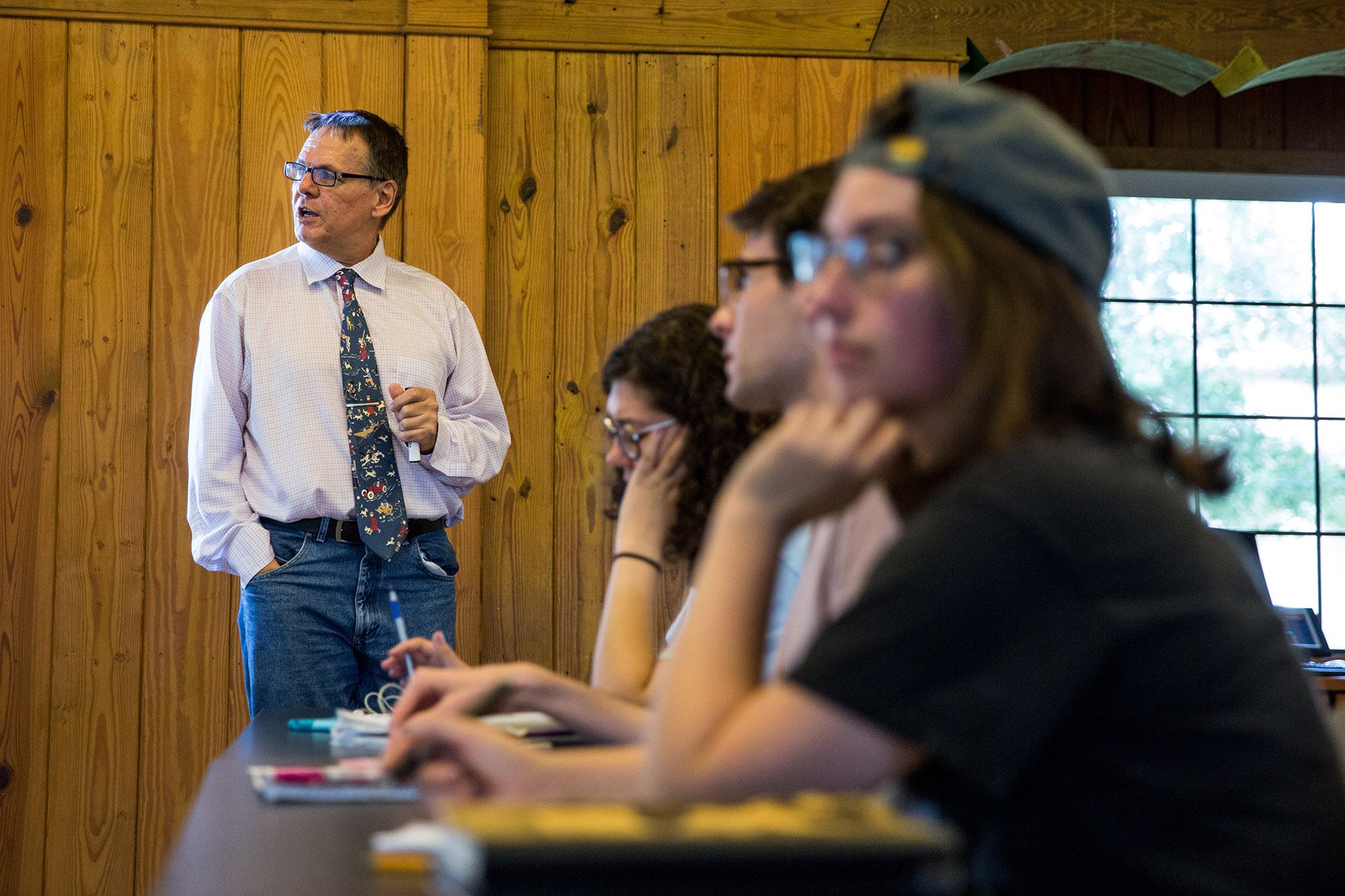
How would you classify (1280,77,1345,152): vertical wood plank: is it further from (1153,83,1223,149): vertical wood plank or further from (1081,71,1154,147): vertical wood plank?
(1081,71,1154,147): vertical wood plank

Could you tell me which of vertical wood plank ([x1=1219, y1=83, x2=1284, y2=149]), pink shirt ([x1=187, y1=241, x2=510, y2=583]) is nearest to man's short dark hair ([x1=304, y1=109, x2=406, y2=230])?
pink shirt ([x1=187, y1=241, x2=510, y2=583])

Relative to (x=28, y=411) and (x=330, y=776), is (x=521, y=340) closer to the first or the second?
(x=28, y=411)

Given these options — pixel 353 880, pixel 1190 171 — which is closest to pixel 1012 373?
pixel 353 880

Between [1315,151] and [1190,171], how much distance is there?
0.39m

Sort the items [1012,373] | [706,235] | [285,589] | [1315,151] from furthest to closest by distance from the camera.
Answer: [1315,151], [706,235], [285,589], [1012,373]

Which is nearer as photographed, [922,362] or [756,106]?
[922,362]

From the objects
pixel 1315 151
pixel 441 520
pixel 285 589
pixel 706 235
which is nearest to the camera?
pixel 285 589

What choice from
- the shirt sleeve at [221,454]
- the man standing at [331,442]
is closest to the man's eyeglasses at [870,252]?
the man standing at [331,442]

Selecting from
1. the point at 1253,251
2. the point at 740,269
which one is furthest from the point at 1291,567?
the point at 740,269

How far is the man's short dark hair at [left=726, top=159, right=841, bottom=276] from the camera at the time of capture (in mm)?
1529

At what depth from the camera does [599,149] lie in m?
3.49

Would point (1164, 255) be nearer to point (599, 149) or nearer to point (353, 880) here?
point (599, 149)

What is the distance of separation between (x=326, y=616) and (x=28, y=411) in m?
1.04

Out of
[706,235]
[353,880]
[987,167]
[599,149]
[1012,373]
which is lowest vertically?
[353,880]
